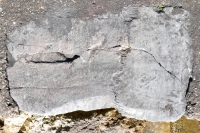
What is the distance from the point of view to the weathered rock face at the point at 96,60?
2.50 metres

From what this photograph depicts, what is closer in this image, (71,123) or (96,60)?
(96,60)

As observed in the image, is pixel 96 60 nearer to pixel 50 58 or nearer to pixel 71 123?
pixel 50 58

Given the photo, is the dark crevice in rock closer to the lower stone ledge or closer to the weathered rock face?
the weathered rock face

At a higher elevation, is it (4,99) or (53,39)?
(53,39)

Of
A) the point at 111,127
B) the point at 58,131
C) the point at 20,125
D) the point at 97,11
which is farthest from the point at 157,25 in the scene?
the point at 20,125

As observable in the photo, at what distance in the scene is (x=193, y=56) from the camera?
2.62m

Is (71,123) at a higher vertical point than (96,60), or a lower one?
lower

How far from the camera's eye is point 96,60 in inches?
99.2

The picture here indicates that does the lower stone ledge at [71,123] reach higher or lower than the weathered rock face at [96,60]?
lower

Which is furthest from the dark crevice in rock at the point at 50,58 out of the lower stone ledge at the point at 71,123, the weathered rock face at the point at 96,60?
the lower stone ledge at the point at 71,123

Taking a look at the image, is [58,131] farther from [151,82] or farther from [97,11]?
[97,11]

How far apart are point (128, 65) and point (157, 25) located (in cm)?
47

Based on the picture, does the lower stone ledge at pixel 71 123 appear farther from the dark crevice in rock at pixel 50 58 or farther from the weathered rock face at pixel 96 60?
the dark crevice in rock at pixel 50 58

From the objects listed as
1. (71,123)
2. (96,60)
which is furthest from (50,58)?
(71,123)
